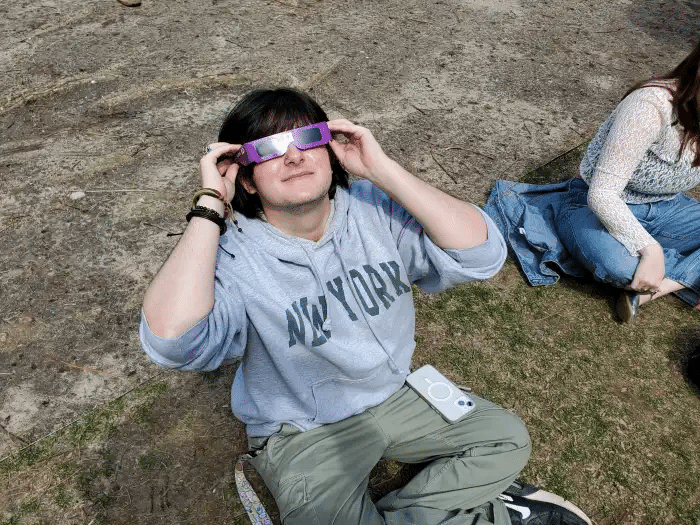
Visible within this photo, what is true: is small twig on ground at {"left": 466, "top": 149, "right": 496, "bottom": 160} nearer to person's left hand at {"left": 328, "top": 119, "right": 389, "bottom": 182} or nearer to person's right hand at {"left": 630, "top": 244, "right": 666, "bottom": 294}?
person's right hand at {"left": 630, "top": 244, "right": 666, "bottom": 294}

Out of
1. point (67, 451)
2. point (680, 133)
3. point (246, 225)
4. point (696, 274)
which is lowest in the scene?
point (67, 451)

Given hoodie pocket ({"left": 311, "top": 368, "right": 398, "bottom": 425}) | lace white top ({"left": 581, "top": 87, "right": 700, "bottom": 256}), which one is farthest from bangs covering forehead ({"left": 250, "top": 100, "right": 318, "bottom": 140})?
lace white top ({"left": 581, "top": 87, "right": 700, "bottom": 256})

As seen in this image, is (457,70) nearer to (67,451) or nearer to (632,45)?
(632,45)

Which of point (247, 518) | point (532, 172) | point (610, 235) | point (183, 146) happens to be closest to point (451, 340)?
point (610, 235)

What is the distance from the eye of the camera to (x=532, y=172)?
13.6ft

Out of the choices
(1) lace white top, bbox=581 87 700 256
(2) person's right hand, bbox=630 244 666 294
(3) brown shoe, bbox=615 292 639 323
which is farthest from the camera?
(3) brown shoe, bbox=615 292 639 323

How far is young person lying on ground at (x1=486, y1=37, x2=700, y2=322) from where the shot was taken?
112 inches

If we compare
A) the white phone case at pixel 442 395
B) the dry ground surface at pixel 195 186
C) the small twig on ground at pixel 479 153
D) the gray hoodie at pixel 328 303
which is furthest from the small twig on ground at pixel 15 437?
the small twig on ground at pixel 479 153

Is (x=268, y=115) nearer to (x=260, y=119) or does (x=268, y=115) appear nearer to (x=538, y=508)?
(x=260, y=119)

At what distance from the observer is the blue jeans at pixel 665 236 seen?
318cm

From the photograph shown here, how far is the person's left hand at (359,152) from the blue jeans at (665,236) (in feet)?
5.30

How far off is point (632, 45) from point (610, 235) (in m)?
3.50

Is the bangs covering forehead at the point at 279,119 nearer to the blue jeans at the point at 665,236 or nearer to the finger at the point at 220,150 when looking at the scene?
the finger at the point at 220,150

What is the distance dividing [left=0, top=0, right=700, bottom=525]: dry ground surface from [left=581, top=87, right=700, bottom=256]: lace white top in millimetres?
509
